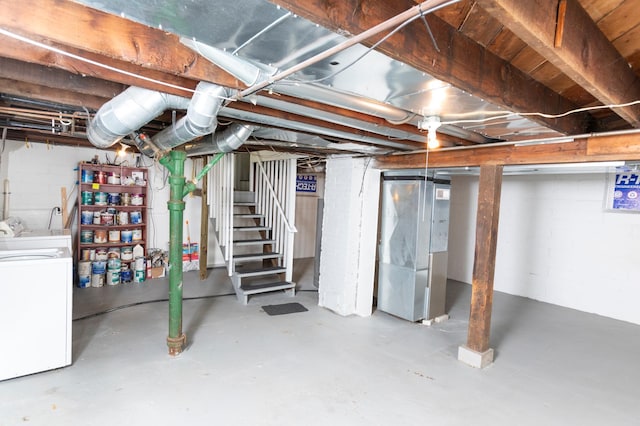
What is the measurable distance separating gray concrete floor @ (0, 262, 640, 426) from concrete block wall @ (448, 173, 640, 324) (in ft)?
1.75

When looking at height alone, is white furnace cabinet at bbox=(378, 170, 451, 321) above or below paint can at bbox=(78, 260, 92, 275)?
above

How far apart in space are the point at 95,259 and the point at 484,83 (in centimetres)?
541

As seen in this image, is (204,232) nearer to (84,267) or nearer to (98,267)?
(98,267)

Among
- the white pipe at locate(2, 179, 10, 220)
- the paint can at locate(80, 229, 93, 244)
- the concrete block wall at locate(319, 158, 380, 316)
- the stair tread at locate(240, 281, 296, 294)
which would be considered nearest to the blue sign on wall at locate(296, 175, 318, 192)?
the stair tread at locate(240, 281, 296, 294)

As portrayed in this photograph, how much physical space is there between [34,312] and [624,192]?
Answer: 21.4 ft

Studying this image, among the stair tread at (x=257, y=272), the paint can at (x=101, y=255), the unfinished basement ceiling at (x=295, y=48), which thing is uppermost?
the unfinished basement ceiling at (x=295, y=48)

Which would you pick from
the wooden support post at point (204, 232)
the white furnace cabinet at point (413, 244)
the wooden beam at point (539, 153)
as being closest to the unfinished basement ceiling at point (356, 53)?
the wooden beam at point (539, 153)

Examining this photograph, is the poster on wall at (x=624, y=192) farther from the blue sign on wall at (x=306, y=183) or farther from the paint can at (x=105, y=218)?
the paint can at (x=105, y=218)

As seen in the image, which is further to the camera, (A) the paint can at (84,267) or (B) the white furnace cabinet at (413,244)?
(A) the paint can at (84,267)

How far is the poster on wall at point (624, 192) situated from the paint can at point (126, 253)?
681 cm

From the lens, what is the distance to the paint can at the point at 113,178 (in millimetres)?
5062

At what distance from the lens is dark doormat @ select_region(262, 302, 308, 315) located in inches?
164

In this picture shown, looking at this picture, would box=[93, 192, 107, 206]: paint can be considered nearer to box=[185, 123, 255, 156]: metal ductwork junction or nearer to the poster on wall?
box=[185, 123, 255, 156]: metal ductwork junction

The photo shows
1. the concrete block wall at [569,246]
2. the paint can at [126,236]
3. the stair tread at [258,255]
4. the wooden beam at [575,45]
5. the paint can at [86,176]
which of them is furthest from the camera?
the paint can at [126,236]
